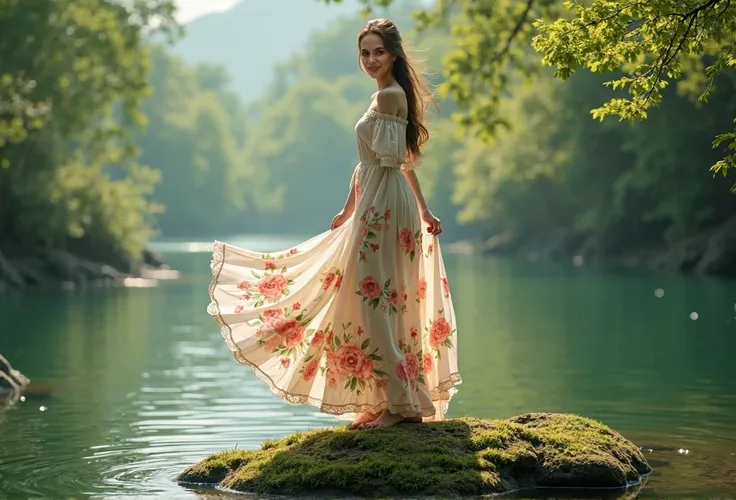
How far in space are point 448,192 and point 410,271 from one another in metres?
76.2

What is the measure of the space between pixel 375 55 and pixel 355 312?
1.78 metres

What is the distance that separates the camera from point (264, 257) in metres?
8.98

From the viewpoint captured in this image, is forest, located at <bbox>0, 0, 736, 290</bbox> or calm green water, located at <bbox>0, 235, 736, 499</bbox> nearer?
forest, located at <bbox>0, 0, 736, 290</bbox>

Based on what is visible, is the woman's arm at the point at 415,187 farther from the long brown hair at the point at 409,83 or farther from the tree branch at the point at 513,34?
the tree branch at the point at 513,34

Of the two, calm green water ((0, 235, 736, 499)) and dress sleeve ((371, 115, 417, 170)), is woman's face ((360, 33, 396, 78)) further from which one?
calm green water ((0, 235, 736, 499))

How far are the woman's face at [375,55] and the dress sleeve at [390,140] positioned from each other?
34cm

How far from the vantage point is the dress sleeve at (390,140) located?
8.66 metres

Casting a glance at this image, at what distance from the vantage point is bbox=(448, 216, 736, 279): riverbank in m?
37.6

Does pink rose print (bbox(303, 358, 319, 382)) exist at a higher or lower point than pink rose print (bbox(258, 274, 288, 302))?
lower

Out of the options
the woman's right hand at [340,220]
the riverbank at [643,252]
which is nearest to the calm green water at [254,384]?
the woman's right hand at [340,220]

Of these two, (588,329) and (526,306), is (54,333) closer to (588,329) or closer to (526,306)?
(588,329)

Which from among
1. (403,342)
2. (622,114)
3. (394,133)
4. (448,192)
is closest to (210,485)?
(403,342)

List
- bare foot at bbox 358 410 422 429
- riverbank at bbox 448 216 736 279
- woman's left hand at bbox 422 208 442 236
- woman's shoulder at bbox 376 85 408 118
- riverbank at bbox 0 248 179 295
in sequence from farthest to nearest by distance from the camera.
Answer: riverbank at bbox 448 216 736 279, riverbank at bbox 0 248 179 295, woman's left hand at bbox 422 208 442 236, woman's shoulder at bbox 376 85 408 118, bare foot at bbox 358 410 422 429

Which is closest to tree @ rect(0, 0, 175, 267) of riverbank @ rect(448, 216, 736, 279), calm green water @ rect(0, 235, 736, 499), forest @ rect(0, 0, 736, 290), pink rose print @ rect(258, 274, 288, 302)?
forest @ rect(0, 0, 736, 290)
